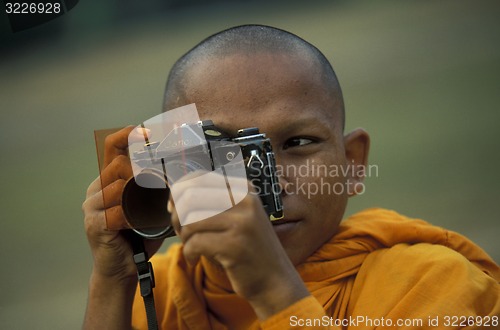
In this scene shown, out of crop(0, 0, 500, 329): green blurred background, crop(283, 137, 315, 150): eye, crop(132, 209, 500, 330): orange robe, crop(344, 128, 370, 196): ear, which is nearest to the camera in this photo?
crop(132, 209, 500, 330): orange robe

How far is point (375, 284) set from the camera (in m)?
0.97

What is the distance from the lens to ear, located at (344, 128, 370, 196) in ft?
3.84

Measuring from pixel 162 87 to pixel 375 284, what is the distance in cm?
154

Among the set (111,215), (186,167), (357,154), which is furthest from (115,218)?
(357,154)

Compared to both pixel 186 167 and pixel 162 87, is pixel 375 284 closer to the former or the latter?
pixel 186 167

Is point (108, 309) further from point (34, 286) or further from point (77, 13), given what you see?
point (77, 13)

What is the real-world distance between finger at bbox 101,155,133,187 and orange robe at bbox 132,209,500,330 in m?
0.26

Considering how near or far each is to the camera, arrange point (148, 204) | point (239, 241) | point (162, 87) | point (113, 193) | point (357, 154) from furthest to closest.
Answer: point (162, 87), point (357, 154), point (113, 193), point (148, 204), point (239, 241)

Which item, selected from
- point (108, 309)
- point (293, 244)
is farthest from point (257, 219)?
point (108, 309)

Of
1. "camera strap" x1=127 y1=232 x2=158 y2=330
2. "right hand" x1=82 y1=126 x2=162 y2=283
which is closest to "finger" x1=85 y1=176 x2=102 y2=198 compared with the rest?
"right hand" x1=82 y1=126 x2=162 y2=283

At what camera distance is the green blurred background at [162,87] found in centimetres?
212

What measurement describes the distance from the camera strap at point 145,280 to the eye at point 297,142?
0.93 feet

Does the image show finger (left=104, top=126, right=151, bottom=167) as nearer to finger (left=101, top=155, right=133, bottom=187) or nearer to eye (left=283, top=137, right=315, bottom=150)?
finger (left=101, top=155, right=133, bottom=187)

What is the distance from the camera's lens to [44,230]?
7.29 feet
